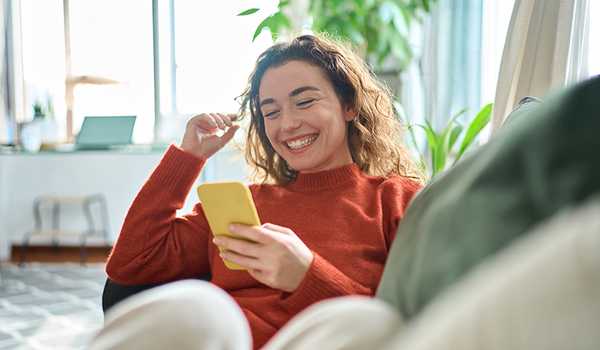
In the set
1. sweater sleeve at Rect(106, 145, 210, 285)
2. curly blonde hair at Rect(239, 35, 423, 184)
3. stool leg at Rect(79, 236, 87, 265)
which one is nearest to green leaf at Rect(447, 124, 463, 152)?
curly blonde hair at Rect(239, 35, 423, 184)

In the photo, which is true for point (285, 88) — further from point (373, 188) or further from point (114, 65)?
point (114, 65)

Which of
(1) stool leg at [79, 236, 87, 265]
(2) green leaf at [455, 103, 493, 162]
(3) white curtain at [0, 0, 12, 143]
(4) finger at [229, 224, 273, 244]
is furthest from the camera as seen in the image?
(3) white curtain at [0, 0, 12, 143]

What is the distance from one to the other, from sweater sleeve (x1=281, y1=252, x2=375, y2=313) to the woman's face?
0.33 metres

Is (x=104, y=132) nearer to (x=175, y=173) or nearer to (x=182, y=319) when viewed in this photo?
(x=175, y=173)

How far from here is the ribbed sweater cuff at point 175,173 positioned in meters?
1.37

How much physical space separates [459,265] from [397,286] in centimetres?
12

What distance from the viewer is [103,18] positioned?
5125 millimetres

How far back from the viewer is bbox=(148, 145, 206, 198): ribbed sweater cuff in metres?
1.37

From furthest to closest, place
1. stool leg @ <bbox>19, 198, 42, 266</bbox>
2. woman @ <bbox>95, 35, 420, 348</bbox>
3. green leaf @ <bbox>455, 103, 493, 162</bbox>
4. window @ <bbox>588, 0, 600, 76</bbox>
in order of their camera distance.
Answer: stool leg @ <bbox>19, 198, 42, 266</bbox> → green leaf @ <bbox>455, 103, 493, 162</bbox> → window @ <bbox>588, 0, 600, 76</bbox> → woman @ <bbox>95, 35, 420, 348</bbox>

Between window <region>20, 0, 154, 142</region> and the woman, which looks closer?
the woman

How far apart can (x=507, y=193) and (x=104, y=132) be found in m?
4.39

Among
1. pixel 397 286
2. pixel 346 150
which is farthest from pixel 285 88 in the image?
pixel 397 286

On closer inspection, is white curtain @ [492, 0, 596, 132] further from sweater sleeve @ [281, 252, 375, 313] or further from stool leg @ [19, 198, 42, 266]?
stool leg @ [19, 198, 42, 266]

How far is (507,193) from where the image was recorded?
23.8 inches
